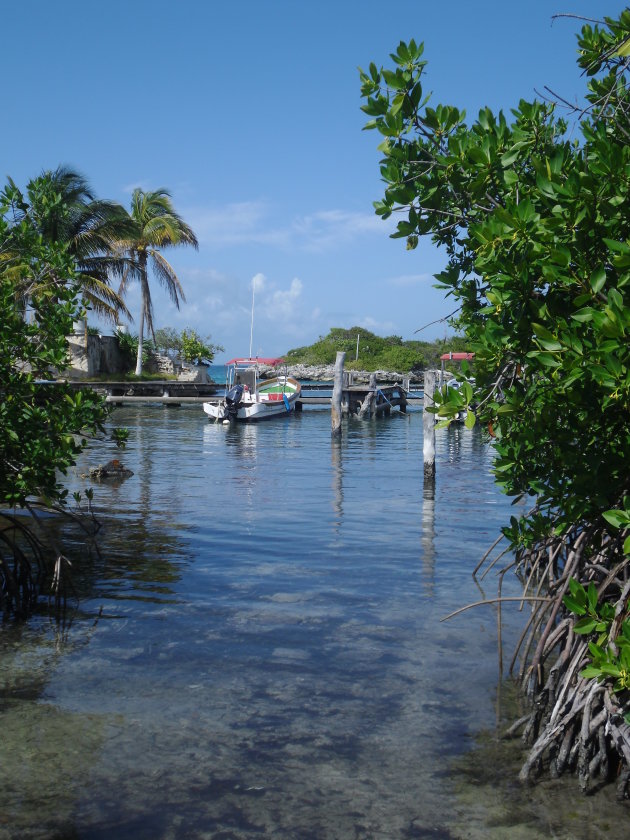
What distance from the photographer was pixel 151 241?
4672cm

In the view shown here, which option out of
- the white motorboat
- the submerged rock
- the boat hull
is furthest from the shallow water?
the white motorboat

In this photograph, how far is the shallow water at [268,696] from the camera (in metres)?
5.05

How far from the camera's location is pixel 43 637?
26.4 ft

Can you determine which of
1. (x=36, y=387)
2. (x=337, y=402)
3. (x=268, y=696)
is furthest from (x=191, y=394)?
(x=268, y=696)

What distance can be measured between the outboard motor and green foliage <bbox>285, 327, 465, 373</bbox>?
103ft

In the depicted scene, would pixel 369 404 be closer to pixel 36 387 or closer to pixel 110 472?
pixel 110 472

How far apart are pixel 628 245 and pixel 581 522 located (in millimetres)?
2205

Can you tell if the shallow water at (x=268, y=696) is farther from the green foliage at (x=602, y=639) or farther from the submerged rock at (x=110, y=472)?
the submerged rock at (x=110, y=472)

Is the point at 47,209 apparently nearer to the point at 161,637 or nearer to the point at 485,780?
the point at 161,637

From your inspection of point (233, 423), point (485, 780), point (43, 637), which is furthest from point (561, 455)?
point (233, 423)

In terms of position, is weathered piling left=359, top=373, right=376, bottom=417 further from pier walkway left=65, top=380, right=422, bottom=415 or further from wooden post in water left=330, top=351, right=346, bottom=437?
wooden post in water left=330, top=351, right=346, bottom=437

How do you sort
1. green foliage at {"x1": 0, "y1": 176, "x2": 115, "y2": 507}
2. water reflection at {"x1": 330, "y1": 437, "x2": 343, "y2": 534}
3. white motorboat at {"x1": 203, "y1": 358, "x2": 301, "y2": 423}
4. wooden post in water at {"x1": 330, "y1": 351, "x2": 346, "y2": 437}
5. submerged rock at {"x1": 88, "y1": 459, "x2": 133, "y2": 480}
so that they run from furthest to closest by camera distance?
1. white motorboat at {"x1": 203, "y1": 358, "x2": 301, "y2": 423}
2. wooden post in water at {"x1": 330, "y1": 351, "x2": 346, "y2": 437}
3. submerged rock at {"x1": 88, "y1": 459, "x2": 133, "y2": 480}
4. water reflection at {"x1": 330, "y1": 437, "x2": 343, "y2": 534}
5. green foliage at {"x1": 0, "y1": 176, "x2": 115, "y2": 507}

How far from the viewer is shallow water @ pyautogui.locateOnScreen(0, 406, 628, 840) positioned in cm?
505

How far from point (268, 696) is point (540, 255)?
168 inches
